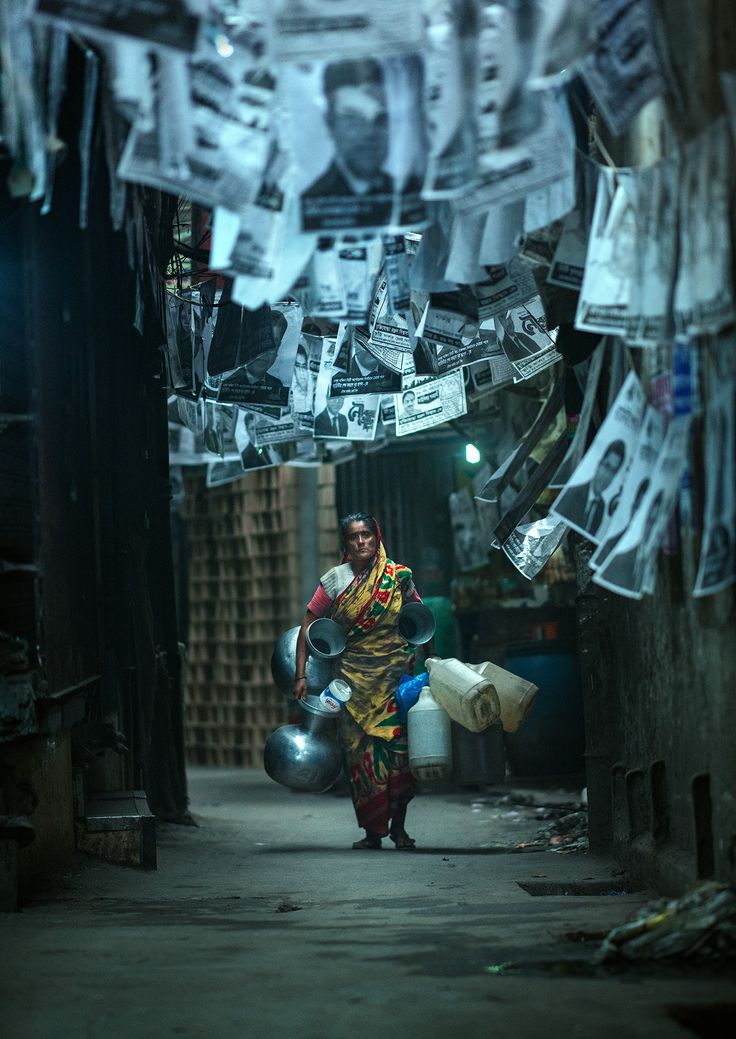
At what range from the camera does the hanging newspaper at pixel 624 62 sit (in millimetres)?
4266

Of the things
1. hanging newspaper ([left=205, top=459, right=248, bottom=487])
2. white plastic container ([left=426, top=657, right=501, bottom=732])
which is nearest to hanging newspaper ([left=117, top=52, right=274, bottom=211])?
white plastic container ([left=426, top=657, right=501, bottom=732])

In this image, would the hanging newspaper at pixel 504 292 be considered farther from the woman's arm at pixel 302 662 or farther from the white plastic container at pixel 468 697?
the woman's arm at pixel 302 662

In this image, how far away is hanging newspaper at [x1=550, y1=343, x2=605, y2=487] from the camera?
20.1ft

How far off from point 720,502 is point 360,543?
16.3ft

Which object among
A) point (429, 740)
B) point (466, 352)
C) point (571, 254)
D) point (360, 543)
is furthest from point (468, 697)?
point (571, 254)

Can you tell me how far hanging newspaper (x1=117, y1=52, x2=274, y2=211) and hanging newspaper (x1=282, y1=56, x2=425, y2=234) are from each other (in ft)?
0.39

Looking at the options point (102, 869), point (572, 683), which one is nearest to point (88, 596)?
point (102, 869)

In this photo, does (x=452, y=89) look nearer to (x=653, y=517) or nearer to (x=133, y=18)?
(x=133, y=18)

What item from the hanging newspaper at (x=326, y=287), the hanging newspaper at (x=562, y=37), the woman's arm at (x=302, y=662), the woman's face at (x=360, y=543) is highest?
the hanging newspaper at (x=562, y=37)

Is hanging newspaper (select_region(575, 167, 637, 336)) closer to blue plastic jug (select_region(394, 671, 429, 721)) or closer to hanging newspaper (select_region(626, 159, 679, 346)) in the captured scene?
→ hanging newspaper (select_region(626, 159, 679, 346))

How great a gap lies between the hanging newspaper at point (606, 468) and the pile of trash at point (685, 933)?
1.17 metres

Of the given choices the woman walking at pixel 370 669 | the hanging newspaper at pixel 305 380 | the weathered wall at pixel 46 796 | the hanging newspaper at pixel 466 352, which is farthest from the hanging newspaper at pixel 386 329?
the weathered wall at pixel 46 796

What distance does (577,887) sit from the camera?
6.46 metres

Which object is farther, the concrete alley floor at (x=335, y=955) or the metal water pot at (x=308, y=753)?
the metal water pot at (x=308, y=753)
